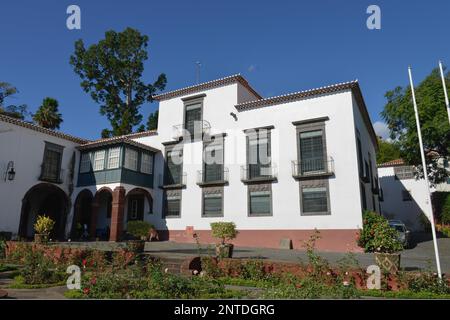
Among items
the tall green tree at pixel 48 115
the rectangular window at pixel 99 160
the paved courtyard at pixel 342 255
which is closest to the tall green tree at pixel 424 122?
the paved courtyard at pixel 342 255

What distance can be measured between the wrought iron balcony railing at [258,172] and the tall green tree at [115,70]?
17.7 metres

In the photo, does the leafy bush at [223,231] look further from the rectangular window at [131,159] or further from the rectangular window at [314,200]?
the rectangular window at [131,159]

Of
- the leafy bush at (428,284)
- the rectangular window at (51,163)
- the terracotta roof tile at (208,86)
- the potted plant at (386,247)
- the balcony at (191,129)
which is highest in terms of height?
the terracotta roof tile at (208,86)

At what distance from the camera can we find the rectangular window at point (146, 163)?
949 inches

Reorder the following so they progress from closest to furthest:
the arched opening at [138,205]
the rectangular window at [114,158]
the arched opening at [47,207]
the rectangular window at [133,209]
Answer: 1. the rectangular window at [114,158]
2. the arched opening at [47,207]
3. the arched opening at [138,205]
4. the rectangular window at [133,209]

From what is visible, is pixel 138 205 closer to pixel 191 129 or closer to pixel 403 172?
pixel 191 129

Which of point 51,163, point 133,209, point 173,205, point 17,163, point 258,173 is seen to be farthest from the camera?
point 133,209

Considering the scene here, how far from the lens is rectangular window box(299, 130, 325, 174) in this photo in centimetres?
1945

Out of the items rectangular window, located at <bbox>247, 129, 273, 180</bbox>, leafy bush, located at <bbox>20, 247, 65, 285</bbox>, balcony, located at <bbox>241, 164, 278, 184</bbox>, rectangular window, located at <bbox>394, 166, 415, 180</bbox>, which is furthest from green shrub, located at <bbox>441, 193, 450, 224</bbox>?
leafy bush, located at <bbox>20, 247, 65, 285</bbox>

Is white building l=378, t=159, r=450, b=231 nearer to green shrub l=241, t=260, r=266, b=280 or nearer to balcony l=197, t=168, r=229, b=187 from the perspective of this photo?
balcony l=197, t=168, r=229, b=187

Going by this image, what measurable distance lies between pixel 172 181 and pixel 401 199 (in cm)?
2518

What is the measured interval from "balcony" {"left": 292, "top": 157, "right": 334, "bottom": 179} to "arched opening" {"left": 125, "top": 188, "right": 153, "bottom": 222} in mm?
11248

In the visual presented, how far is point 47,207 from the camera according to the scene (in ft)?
80.3

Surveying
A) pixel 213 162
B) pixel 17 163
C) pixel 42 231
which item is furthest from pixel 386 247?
pixel 17 163
